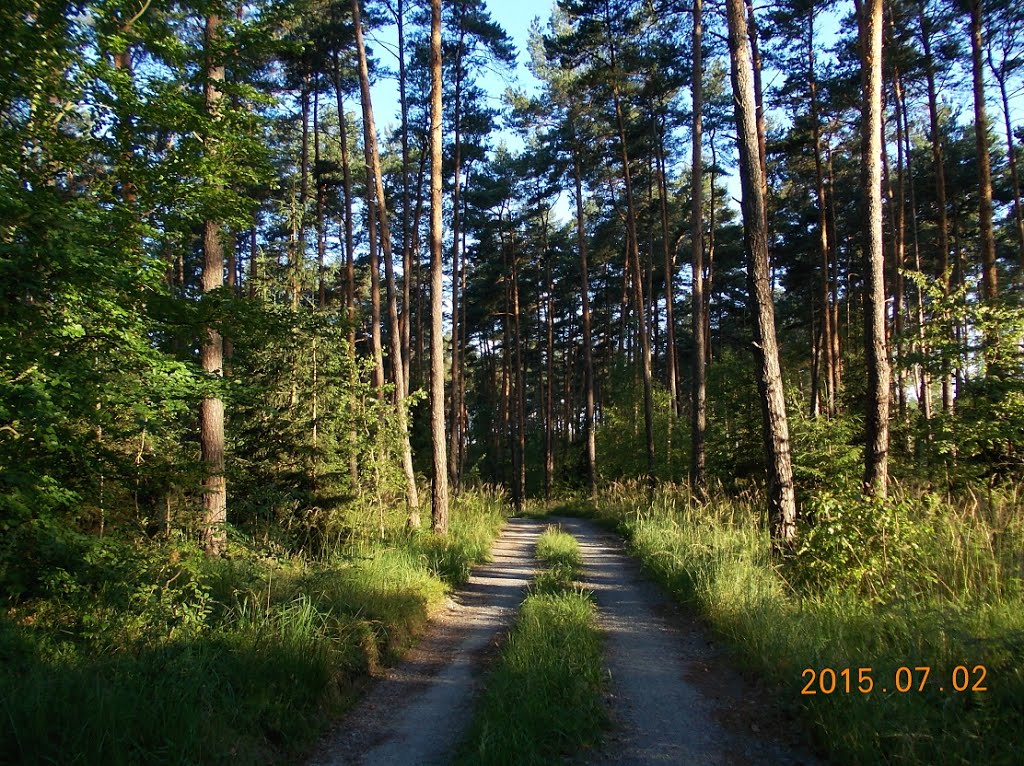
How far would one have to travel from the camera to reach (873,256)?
305 inches

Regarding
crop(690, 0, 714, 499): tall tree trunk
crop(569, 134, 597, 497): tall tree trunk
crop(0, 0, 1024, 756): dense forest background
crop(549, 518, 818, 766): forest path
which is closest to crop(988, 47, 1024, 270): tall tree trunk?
crop(0, 0, 1024, 756): dense forest background

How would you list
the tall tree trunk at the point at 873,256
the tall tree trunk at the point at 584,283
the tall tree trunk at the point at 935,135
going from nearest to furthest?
the tall tree trunk at the point at 873,256 < the tall tree trunk at the point at 935,135 < the tall tree trunk at the point at 584,283

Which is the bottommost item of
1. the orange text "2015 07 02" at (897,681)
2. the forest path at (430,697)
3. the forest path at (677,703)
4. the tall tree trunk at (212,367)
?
the forest path at (430,697)

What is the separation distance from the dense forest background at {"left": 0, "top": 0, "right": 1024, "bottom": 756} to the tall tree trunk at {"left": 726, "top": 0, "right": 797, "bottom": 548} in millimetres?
35

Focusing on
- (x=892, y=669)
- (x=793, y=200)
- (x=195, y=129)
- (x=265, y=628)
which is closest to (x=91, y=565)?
(x=265, y=628)

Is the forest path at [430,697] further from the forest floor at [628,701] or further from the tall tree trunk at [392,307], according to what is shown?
the tall tree trunk at [392,307]

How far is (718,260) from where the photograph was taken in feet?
97.1

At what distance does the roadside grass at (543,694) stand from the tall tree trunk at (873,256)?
4482mm

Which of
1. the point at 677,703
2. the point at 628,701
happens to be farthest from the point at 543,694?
the point at 677,703

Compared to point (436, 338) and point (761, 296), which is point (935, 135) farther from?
point (436, 338)

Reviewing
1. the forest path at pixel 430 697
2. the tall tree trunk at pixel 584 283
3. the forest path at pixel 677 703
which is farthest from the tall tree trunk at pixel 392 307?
the tall tree trunk at pixel 584 283

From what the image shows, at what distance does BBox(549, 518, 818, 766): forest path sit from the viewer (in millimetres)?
3752

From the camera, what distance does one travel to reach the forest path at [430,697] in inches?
162

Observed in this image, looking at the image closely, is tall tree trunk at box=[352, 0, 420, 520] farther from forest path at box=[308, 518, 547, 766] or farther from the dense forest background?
forest path at box=[308, 518, 547, 766]
